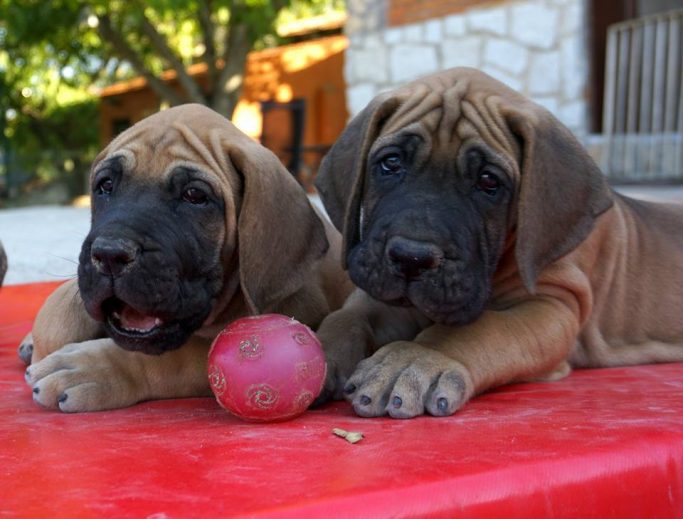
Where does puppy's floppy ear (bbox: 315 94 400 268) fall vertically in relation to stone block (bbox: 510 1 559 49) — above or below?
below

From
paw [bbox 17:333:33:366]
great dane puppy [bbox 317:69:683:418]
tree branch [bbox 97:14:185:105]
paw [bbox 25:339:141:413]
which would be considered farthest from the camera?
tree branch [bbox 97:14:185:105]

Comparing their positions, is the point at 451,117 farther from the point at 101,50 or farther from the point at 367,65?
the point at 101,50

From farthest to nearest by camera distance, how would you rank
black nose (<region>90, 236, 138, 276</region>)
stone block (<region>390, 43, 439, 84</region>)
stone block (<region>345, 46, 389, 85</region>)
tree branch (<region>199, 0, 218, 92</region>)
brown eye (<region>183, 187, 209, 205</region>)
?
tree branch (<region>199, 0, 218, 92</region>)
stone block (<region>345, 46, 389, 85</region>)
stone block (<region>390, 43, 439, 84</region>)
brown eye (<region>183, 187, 209, 205</region>)
black nose (<region>90, 236, 138, 276</region>)

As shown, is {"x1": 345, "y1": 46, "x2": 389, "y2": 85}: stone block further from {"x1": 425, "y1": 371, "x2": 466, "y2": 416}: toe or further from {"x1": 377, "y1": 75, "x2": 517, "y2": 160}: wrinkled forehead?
{"x1": 425, "y1": 371, "x2": 466, "y2": 416}: toe

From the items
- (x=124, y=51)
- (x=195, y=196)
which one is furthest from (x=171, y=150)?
(x=124, y=51)

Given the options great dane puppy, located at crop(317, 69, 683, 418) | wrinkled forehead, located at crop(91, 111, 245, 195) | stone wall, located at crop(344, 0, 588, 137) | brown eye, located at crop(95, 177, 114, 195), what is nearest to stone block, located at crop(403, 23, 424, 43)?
stone wall, located at crop(344, 0, 588, 137)

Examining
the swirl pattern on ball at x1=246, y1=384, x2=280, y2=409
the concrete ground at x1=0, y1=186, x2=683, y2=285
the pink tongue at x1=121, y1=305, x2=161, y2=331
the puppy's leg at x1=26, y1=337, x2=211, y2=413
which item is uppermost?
the pink tongue at x1=121, y1=305, x2=161, y2=331

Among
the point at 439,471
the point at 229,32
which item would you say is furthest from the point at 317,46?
the point at 439,471
